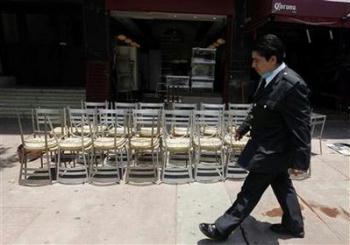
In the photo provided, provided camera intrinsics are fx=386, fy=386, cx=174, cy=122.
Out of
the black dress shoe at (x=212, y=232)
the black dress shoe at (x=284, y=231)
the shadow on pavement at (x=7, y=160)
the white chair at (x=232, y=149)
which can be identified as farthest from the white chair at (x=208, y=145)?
the shadow on pavement at (x=7, y=160)

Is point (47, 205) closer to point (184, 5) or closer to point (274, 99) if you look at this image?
point (274, 99)

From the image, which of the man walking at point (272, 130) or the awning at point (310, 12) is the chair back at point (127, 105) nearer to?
the awning at point (310, 12)

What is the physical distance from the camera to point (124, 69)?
11.8m

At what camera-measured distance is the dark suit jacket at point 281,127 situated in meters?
3.29

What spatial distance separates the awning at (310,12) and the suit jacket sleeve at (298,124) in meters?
4.53

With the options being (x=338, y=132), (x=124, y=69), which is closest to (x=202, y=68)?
(x=124, y=69)

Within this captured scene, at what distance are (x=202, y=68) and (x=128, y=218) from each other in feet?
29.6

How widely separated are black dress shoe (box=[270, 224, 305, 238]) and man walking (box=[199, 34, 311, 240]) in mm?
591

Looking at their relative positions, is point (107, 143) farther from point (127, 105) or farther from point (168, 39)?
point (168, 39)

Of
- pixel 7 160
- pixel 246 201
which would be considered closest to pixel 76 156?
pixel 7 160

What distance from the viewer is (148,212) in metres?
4.34

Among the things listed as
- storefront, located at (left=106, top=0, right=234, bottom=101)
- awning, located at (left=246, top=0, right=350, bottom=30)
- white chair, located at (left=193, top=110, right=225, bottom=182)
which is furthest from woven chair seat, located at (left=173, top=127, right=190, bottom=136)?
storefront, located at (left=106, top=0, right=234, bottom=101)

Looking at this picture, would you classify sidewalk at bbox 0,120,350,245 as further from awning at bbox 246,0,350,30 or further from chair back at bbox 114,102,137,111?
awning at bbox 246,0,350,30

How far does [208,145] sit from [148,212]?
1463 millimetres
